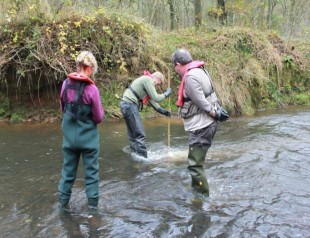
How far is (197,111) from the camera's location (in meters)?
5.21

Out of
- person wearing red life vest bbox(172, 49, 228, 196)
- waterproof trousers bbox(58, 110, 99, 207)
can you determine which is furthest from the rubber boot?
waterproof trousers bbox(58, 110, 99, 207)

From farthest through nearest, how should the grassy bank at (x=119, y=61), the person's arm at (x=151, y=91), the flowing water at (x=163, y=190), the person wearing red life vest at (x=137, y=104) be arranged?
the grassy bank at (x=119, y=61), the person wearing red life vest at (x=137, y=104), the person's arm at (x=151, y=91), the flowing water at (x=163, y=190)

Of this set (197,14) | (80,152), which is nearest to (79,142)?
(80,152)

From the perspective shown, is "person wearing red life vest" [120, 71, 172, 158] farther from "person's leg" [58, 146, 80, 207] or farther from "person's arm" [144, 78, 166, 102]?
"person's leg" [58, 146, 80, 207]

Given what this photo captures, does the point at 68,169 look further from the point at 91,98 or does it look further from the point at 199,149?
the point at 199,149

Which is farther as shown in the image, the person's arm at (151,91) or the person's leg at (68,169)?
the person's arm at (151,91)

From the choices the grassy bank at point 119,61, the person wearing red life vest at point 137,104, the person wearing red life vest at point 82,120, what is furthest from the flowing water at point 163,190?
the grassy bank at point 119,61

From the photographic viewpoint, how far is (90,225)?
449 centimetres

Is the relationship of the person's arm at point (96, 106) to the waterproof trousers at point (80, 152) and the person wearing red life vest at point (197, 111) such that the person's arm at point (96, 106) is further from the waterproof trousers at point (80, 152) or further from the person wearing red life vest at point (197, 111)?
the person wearing red life vest at point (197, 111)

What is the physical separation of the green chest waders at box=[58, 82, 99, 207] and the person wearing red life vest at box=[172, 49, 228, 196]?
140 cm

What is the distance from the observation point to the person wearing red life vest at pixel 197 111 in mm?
5070

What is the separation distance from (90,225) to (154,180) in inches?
76.8

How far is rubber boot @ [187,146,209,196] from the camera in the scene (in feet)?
17.3

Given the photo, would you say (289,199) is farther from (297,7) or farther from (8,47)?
(297,7)
